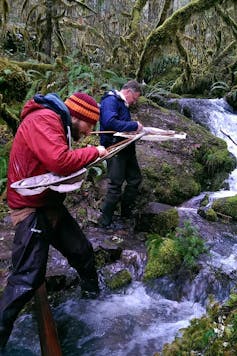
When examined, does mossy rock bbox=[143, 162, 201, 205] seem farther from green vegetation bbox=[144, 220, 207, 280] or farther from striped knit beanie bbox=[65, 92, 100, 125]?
striped knit beanie bbox=[65, 92, 100, 125]

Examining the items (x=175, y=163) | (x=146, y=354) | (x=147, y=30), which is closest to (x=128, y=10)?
(x=147, y=30)

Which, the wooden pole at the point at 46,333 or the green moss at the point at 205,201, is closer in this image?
the wooden pole at the point at 46,333

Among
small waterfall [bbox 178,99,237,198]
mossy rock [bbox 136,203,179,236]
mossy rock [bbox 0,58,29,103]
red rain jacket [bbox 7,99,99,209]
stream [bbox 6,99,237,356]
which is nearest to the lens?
red rain jacket [bbox 7,99,99,209]

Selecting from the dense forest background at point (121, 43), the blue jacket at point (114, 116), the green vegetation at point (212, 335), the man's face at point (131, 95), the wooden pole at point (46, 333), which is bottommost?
the wooden pole at point (46, 333)

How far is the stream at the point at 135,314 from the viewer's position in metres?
4.03

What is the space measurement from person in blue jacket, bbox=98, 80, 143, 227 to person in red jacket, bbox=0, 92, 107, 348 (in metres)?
1.90

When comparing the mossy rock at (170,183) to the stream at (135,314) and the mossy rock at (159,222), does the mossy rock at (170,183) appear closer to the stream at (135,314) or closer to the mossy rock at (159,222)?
the mossy rock at (159,222)

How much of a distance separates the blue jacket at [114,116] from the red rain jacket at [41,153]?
208cm

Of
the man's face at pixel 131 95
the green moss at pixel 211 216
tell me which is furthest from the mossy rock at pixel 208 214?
the man's face at pixel 131 95

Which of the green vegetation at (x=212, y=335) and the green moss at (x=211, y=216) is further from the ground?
the green vegetation at (x=212, y=335)

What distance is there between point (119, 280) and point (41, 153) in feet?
8.32

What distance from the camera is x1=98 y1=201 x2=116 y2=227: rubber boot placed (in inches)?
240

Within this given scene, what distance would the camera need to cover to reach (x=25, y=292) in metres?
3.50

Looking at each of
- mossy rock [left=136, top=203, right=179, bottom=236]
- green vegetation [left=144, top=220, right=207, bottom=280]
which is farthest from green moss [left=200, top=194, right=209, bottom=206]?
green vegetation [left=144, top=220, right=207, bottom=280]
